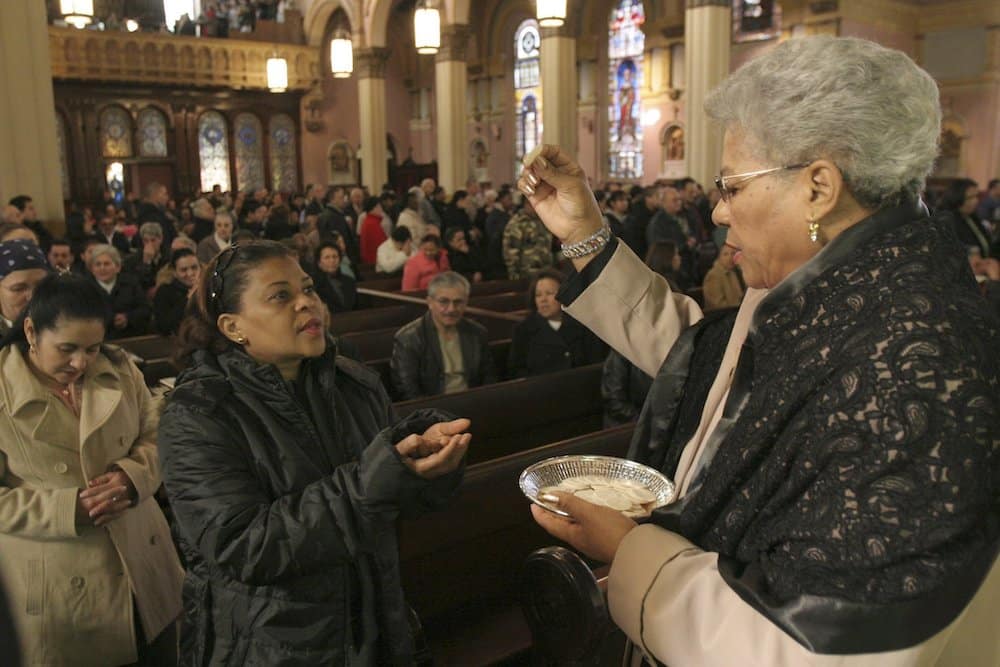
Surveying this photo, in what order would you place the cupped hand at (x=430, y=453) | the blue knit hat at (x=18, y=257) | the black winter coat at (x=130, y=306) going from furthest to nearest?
the black winter coat at (x=130, y=306), the blue knit hat at (x=18, y=257), the cupped hand at (x=430, y=453)

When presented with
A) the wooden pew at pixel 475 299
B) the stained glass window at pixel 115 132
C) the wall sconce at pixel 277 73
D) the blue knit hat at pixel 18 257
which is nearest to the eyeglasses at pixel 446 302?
the blue knit hat at pixel 18 257

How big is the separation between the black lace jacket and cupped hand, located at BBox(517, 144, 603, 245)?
0.66 metres

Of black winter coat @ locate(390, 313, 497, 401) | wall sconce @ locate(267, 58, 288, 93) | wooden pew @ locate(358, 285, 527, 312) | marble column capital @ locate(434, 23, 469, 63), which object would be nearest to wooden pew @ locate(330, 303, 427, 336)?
wooden pew @ locate(358, 285, 527, 312)

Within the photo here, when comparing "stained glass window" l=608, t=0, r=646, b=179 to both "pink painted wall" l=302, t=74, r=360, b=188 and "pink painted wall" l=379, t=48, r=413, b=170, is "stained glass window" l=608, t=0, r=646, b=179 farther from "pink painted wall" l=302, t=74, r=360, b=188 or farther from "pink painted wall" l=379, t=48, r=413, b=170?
"pink painted wall" l=379, t=48, r=413, b=170

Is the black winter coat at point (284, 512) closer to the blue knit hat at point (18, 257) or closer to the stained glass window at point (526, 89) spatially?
the blue knit hat at point (18, 257)

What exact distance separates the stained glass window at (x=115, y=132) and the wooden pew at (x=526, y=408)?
17.2 m

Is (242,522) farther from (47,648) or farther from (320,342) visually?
(47,648)

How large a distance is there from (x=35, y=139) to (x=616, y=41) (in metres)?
14.8

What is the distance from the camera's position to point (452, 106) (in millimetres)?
16219

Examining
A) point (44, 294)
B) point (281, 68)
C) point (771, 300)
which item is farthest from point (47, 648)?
point (281, 68)

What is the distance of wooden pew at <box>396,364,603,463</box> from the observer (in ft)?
14.4

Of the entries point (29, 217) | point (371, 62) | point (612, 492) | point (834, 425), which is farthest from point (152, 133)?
point (834, 425)

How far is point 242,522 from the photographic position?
1763mm

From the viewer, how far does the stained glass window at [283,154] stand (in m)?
21.4
